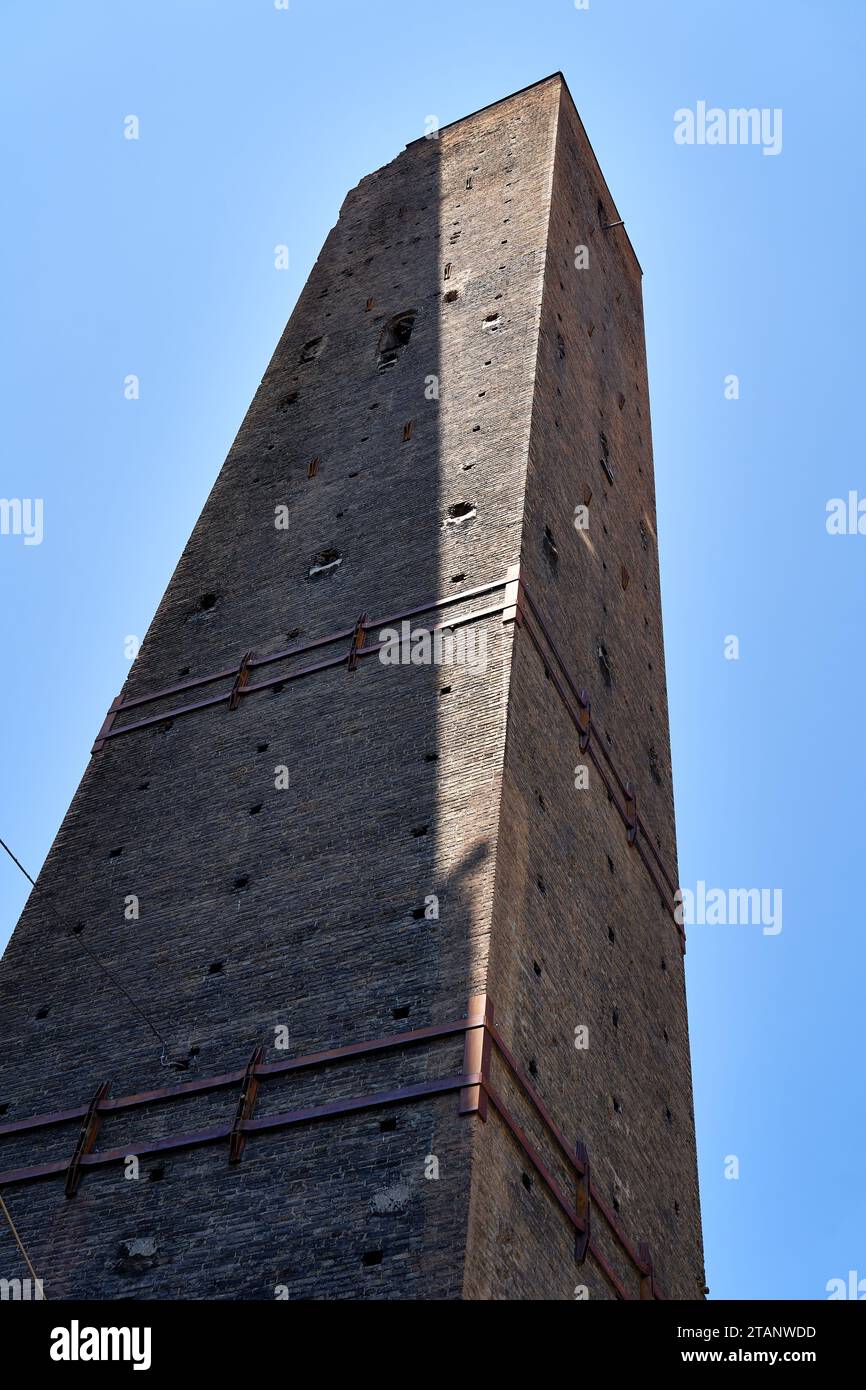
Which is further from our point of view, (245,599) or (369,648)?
(245,599)

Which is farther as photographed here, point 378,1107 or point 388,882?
point 388,882

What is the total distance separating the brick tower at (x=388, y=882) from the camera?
12242 mm

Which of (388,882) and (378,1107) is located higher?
(388,882)

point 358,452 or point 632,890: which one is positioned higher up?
point 358,452

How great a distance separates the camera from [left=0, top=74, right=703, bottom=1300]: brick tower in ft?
40.2

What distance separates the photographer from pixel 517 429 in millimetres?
18828

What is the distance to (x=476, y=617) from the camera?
1633 centimetres

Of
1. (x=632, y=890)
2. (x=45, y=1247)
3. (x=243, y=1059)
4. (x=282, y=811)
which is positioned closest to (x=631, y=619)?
(x=632, y=890)

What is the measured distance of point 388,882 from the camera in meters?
14.2

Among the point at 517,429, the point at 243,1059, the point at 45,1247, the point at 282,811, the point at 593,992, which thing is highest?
the point at 517,429

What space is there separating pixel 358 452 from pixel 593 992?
24.2 ft
